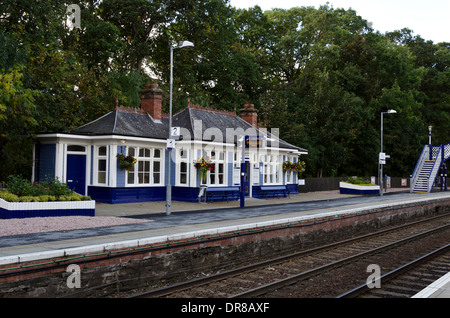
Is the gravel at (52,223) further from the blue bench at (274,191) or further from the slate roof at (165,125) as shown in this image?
the blue bench at (274,191)

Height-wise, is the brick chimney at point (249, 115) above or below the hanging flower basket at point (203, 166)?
above

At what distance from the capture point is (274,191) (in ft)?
96.0

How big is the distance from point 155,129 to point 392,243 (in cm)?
1437

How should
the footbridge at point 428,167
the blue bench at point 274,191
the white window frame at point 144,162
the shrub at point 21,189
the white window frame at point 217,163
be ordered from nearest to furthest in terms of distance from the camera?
the shrub at point 21,189 < the white window frame at point 144,162 < the white window frame at point 217,163 < the blue bench at point 274,191 < the footbridge at point 428,167

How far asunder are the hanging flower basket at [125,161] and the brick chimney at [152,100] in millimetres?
4929

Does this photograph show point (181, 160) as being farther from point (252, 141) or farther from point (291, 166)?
point (291, 166)

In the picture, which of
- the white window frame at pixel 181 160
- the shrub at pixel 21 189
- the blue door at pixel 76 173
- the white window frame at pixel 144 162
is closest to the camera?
the shrub at pixel 21 189

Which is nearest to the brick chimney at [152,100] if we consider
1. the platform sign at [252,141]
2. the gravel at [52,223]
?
the platform sign at [252,141]

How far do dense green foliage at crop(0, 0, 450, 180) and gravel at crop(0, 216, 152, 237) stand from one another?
737cm

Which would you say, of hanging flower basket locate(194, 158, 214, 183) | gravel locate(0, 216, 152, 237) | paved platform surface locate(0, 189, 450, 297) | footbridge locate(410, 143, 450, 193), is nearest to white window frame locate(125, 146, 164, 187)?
hanging flower basket locate(194, 158, 214, 183)

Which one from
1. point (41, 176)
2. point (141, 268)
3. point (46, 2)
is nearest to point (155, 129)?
point (41, 176)

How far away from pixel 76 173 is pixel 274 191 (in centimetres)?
1277

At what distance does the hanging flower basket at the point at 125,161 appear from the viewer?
21750 mm

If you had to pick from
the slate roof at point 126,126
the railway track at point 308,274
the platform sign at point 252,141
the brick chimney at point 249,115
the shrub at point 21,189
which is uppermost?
the brick chimney at point 249,115
